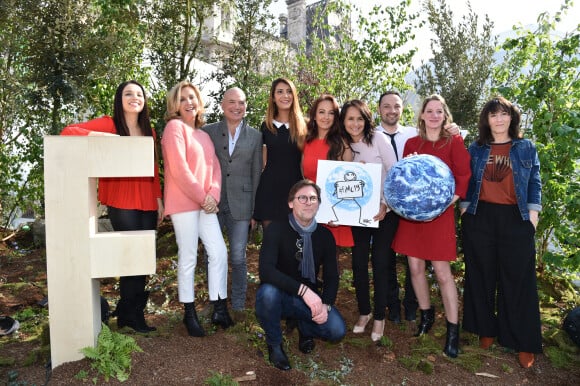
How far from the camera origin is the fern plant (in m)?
3.25

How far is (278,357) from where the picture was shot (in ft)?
12.1

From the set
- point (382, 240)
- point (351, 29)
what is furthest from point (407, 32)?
point (382, 240)

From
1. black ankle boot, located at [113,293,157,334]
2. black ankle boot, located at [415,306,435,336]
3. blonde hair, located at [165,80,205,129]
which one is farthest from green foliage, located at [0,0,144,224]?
black ankle boot, located at [415,306,435,336]

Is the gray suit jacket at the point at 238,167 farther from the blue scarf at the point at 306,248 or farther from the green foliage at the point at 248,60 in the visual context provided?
the green foliage at the point at 248,60

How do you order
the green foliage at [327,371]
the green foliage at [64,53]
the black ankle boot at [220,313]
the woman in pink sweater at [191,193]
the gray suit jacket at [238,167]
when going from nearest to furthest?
the green foliage at [327,371] → the woman in pink sweater at [191,193] → the black ankle boot at [220,313] → the gray suit jacket at [238,167] → the green foliage at [64,53]

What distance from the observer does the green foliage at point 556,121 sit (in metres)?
4.56

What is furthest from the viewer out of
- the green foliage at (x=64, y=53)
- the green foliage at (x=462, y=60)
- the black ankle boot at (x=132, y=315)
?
the green foliage at (x=462, y=60)

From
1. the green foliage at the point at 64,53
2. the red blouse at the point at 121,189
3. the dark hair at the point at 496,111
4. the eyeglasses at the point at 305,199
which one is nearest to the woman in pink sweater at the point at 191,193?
the red blouse at the point at 121,189

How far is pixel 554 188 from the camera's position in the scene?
4746 mm

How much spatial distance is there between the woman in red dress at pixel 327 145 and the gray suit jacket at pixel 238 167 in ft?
1.65

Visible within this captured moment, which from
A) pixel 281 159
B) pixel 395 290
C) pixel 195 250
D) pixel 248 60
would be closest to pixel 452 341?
pixel 395 290

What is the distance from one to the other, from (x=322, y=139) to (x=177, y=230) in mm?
1536

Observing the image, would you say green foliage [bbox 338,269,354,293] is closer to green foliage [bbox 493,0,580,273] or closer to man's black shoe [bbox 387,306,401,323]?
man's black shoe [bbox 387,306,401,323]

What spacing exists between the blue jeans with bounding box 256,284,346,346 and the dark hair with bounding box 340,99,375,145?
153 centimetres
